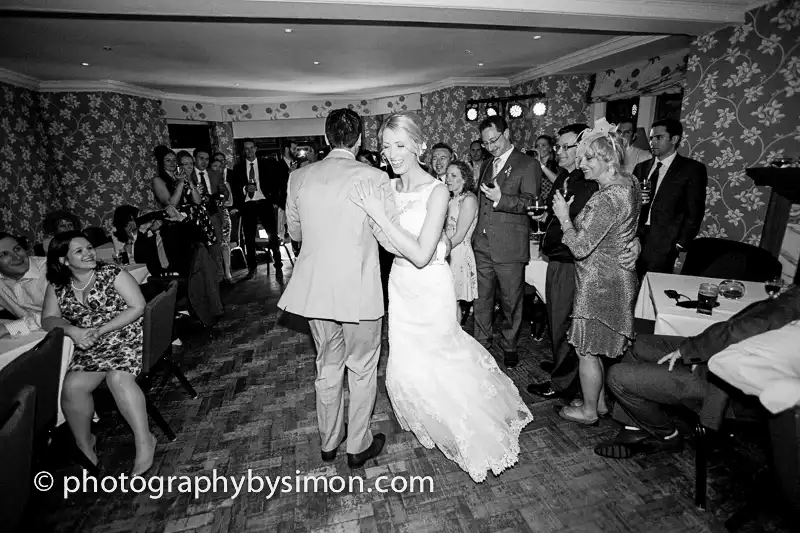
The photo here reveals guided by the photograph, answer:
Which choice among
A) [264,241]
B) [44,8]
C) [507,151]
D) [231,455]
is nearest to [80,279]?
[231,455]

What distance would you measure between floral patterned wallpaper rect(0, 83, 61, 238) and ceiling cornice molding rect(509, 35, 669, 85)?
335 inches

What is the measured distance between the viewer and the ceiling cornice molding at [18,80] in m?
5.82

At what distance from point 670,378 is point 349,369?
1512 mm

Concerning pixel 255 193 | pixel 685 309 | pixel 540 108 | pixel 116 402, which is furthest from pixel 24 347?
pixel 540 108

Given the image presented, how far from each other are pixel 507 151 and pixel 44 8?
346 cm

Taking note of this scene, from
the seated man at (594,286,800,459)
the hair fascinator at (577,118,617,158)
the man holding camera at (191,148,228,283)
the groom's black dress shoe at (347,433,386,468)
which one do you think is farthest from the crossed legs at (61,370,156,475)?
the man holding camera at (191,148,228,283)

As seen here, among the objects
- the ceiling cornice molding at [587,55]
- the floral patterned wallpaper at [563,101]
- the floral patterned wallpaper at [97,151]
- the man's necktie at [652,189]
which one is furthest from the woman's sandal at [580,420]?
the floral patterned wallpaper at [97,151]

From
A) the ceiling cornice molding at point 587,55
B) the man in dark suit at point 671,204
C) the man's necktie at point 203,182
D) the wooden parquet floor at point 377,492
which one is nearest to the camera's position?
the wooden parquet floor at point 377,492

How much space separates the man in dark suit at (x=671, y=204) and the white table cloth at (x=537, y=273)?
32.0 inches

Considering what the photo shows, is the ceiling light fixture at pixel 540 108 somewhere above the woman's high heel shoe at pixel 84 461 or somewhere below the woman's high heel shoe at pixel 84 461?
above

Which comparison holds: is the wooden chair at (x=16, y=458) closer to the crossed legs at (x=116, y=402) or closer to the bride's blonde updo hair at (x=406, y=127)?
the crossed legs at (x=116, y=402)

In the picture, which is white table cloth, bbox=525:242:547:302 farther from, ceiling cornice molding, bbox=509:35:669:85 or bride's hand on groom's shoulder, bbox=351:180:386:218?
ceiling cornice molding, bbox=509:35:669:85

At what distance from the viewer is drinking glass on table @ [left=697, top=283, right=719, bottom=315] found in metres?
2.00

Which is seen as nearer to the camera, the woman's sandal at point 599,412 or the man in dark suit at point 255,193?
the woman's sandal at point 599,412
